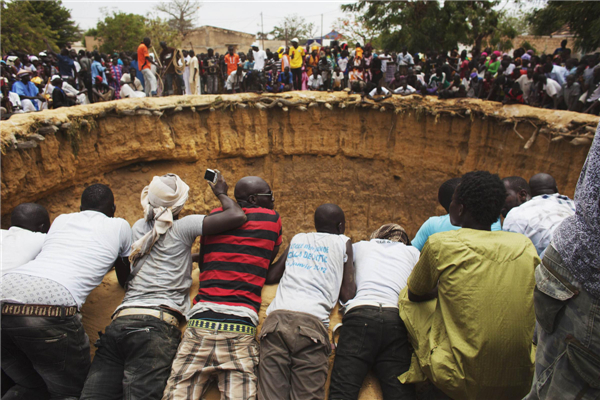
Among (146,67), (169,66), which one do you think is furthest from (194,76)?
(146,67)

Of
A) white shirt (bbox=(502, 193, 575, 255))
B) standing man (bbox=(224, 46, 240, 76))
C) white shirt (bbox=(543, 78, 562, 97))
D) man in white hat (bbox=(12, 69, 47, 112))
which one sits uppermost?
standing man (bbox=(224, 46, 240, 76))

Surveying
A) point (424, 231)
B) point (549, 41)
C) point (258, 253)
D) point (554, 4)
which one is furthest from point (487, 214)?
point (549, 41)

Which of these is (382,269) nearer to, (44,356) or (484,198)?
(484,198)

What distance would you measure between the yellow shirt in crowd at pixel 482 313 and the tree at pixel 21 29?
2329cm

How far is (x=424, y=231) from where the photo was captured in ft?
11.3

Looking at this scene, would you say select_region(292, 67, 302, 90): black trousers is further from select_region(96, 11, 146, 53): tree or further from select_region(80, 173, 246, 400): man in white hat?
select_region(96, 11, 146, 53): tree

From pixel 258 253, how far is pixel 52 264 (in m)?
1.47

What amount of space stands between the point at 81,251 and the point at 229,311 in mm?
1228

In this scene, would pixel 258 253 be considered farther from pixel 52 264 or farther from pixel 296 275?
pixel 52 264

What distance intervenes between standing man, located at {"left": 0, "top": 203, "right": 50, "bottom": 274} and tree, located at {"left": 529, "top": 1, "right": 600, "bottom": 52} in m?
13.2

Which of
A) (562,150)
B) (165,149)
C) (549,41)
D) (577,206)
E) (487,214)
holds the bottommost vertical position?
(165,149)

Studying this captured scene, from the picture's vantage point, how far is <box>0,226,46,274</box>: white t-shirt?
286 centimetres

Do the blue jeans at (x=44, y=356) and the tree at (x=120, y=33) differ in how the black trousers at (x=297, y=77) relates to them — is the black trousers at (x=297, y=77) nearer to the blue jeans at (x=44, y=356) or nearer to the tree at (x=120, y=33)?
the blue jeans at (x=44, y=356)

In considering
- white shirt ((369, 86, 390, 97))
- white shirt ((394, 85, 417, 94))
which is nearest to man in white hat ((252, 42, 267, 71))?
white shirt ((369, 86, 390, 97))
